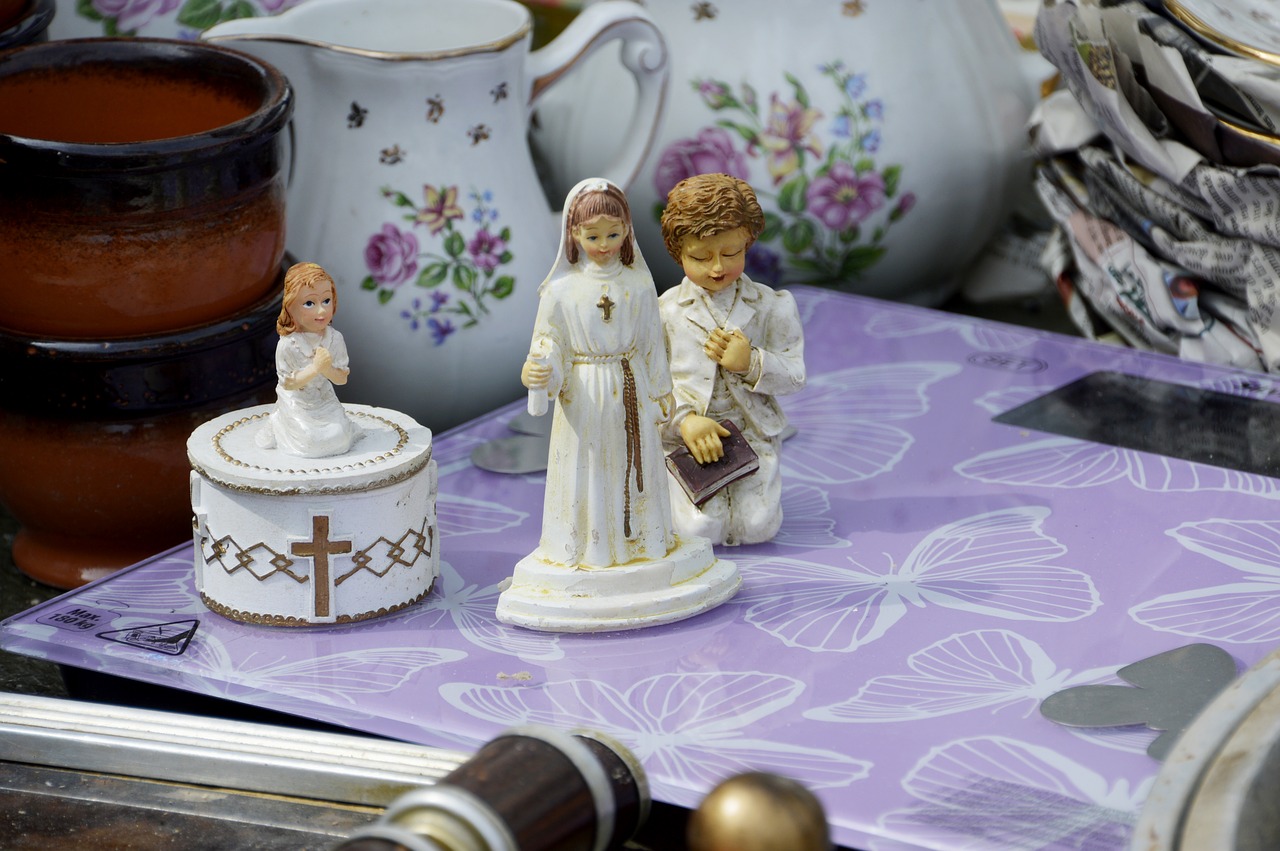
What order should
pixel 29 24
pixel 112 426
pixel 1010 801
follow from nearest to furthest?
pixel 1010 801 → pixel 112 426 → pixel 29 24

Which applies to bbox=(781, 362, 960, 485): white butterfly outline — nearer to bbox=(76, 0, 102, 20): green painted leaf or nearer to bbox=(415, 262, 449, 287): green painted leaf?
bbox=(415, 262, 449, 287): green painted leaf

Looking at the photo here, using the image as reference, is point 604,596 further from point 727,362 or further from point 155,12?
point 155,12

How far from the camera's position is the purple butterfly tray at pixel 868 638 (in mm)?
632

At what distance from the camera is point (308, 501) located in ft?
2.34

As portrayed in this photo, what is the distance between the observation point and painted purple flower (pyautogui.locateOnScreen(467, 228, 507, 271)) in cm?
99

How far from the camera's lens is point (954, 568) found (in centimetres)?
80

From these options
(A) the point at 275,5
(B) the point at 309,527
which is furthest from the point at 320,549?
(A) the point at 275,5

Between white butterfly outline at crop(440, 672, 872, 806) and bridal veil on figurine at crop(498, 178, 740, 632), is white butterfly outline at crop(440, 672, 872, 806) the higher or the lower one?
the lower one

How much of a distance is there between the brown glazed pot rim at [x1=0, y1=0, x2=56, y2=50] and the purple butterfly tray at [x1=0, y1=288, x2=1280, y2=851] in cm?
33

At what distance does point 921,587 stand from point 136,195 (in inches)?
16.5

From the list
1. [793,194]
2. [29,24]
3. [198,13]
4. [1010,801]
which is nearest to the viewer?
[1010,801]

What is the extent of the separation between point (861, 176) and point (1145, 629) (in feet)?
1.61

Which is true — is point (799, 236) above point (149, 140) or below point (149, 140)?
below

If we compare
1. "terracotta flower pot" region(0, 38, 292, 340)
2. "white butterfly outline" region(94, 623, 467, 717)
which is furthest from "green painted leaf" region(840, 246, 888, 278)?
"white butterfly outline" region(94, 623, 467, 717)
